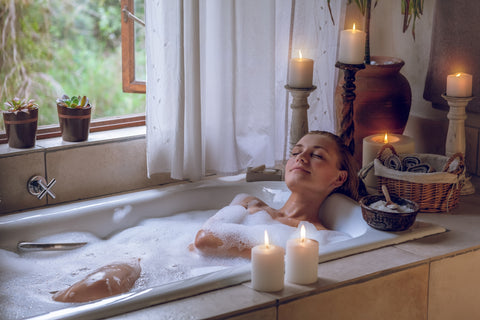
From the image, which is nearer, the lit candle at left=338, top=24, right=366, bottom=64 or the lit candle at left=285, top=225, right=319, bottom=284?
the lit candle at left=285, top=225, right=319, bottom=284

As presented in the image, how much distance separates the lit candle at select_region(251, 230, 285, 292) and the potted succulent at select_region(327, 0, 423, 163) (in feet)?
3.63

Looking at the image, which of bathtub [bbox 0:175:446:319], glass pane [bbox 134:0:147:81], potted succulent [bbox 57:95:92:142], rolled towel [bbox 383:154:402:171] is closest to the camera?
bathtub [bbox 0:175:446:319]

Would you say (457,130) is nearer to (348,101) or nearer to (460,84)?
(460,84)

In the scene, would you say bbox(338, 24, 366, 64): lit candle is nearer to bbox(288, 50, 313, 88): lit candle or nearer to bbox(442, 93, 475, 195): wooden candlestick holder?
bbox(288, 50, 313, 88): lit candle

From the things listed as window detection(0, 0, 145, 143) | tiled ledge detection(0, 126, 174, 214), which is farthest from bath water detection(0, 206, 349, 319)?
window detection(0, 0, 145, 143)

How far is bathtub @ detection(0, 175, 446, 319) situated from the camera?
1520 millimetres

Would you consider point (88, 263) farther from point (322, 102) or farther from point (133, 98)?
point (133, 98)

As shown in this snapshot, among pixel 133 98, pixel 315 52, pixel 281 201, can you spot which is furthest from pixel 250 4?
pixel 133 98

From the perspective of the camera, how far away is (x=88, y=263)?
204 centimetres

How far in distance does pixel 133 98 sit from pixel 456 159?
2960 mm

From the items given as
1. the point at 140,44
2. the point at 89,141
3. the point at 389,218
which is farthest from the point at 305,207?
the point at 140,44

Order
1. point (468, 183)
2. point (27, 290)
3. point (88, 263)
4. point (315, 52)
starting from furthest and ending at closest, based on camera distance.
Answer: point (315, 52)
point (468, 183)
point (88, 263)
point (27, 290)

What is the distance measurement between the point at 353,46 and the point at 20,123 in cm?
115

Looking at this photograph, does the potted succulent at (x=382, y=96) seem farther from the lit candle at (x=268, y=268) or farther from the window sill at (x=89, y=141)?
the lit candle at (x=268, y=268)
